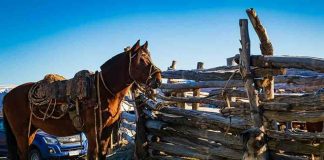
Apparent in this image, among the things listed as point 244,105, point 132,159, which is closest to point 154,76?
point 244,105

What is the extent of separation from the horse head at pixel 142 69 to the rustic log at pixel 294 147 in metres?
2.05

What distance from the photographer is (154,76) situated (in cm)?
636

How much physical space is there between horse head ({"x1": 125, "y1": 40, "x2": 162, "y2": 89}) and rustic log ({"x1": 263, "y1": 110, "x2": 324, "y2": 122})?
1.86 m

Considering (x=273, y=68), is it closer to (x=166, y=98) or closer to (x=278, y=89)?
(x=166, y=98)

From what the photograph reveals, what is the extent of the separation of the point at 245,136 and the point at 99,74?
2.74 metres

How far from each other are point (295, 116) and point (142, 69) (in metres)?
2.53

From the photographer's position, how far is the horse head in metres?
6.35

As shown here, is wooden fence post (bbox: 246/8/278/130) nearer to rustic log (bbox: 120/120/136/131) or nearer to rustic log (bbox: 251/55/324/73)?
rustic log (bbox: 251/55/324/73)

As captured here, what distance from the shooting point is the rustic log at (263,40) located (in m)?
5.35

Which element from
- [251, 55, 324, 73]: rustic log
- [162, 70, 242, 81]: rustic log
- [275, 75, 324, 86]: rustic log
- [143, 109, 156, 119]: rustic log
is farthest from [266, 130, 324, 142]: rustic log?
[143, 109, 156, 119]: rustic log

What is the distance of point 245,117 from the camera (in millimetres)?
6000

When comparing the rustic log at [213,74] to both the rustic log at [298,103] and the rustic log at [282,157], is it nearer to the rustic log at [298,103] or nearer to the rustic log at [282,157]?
the rustic log at [298,103]

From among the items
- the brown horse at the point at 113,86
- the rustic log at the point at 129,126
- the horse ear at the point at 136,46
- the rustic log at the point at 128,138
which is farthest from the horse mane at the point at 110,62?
the rustic log at the point at 129,126

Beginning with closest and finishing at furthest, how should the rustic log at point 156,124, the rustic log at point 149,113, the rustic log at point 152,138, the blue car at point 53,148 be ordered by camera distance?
the rustic log at point 156,124, the rustic log at point 149,113, the rustic log at point 152,138, the blue car at point 53,148
